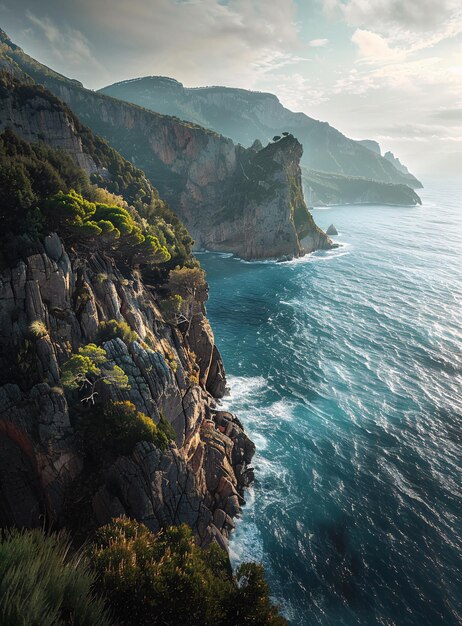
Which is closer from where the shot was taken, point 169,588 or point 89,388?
point 169,588

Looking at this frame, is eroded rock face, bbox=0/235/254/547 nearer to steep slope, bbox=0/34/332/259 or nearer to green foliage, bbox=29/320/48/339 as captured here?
green foliage, bbox=29/320/48/339

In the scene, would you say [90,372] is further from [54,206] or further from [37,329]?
[54,206]

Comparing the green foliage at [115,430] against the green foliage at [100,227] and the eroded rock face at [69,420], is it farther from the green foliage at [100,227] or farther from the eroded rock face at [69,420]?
the green foliage at [100,227]

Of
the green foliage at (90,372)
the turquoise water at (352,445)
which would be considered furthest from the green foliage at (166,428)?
the turquoise water at (352,445)

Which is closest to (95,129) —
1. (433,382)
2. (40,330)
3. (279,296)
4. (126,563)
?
(279,296)

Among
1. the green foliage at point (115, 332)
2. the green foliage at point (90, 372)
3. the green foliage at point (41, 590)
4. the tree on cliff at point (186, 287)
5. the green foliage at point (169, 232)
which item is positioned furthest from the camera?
the green foliage at point (169, 232)

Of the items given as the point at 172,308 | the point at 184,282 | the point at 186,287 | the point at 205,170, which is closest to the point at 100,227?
the point at 172,308
